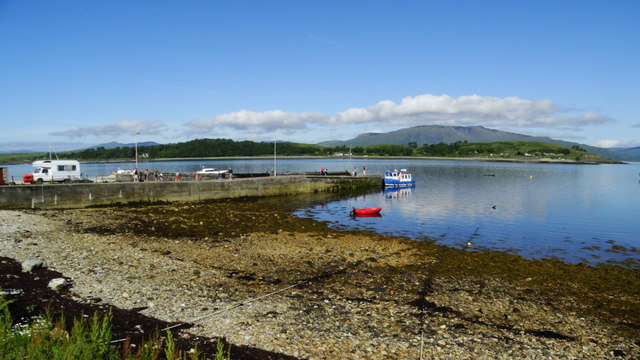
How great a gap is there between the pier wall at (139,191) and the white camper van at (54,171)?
10.8 m

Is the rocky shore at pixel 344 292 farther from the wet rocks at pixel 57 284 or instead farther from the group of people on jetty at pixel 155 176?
the group of people on jetty at pixel 155 176

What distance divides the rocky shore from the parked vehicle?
2234 cm

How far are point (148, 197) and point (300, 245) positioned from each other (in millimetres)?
26574

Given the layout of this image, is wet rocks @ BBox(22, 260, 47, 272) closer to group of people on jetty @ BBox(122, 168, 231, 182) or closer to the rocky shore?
the rocky shore

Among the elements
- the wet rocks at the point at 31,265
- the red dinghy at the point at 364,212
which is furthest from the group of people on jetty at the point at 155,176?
the wet rocks at the point at 31,265

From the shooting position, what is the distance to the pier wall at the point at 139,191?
36500mm

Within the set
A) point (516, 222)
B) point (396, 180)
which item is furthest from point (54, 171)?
point (396, 180)

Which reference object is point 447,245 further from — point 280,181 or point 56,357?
point 280,181

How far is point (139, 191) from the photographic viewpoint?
4328 cm

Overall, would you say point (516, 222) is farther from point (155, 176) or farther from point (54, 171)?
point (54, 171)

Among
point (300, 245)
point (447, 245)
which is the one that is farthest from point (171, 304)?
point (447, 245)

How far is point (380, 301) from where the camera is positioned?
1531 centimetres

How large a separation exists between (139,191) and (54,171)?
14077 millimetres

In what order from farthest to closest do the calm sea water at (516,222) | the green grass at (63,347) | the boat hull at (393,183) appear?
the boat hull at (393,183), the calm sea water at (516,222), the green grass at (63,347)
